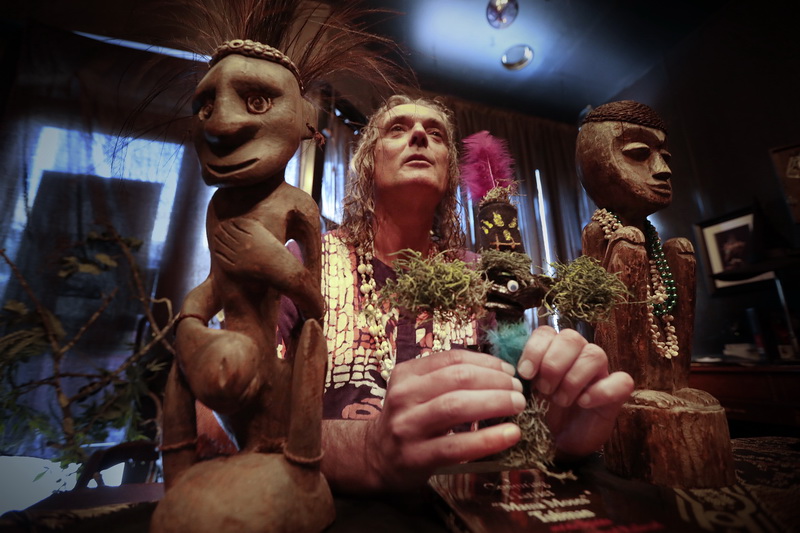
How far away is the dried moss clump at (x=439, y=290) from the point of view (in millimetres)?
702

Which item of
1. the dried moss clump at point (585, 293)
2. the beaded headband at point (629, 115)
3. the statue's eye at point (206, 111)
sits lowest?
the dried moss clump at point (585, 293)

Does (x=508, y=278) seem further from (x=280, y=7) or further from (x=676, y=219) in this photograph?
(x=676, y=219)

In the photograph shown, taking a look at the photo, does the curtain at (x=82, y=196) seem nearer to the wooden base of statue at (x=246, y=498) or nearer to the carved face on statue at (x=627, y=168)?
the wooden base of statue at (x=246, y=498)

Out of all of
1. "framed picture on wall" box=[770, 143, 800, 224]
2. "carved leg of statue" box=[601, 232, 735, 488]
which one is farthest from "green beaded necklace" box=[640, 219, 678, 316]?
"framed picture on wall" box=[770, 143, 800, 224]

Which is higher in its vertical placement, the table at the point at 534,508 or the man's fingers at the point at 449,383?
the man's fingers at the point at 449,383

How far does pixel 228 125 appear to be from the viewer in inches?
26.5

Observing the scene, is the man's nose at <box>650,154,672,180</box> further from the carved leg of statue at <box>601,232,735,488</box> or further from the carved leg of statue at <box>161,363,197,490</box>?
the carved leg of statue at <box>161,363,197,490</box>

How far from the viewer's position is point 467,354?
670mm

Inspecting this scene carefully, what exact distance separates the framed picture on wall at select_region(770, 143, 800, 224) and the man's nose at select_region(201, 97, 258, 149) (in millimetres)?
2729

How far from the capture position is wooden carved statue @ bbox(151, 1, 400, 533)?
56 cm

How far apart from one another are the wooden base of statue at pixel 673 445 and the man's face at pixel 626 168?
0.57 metres

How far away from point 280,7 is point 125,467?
2.39 m

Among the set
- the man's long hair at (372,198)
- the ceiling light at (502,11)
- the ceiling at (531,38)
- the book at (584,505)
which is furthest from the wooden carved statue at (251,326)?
the ceiling light at (502,11)

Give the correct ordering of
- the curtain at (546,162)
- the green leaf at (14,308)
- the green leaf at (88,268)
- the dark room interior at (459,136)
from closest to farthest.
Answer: the green leaf at (14,308) < the green leaf at (88,268) < the dark room interior at (459,136) < the curtain at (546,162)
